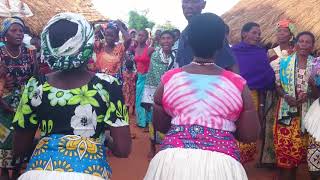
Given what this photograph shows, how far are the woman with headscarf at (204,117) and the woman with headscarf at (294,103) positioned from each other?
8.62 feet

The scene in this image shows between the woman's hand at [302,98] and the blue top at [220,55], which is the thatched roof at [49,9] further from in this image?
the blue top at [220,55]

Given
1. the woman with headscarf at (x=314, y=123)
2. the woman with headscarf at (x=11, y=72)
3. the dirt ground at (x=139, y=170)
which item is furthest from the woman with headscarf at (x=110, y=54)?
the woman with headscarf at (x=314, y=123)

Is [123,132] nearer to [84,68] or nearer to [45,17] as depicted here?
[84,68]

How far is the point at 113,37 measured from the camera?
7.09 metres

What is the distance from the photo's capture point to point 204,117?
101 inches

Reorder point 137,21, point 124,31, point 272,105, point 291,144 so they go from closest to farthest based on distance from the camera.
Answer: point 291,144 < point 272,105 < point 124,31 < point 137,21

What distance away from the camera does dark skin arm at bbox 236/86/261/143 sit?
104 inches

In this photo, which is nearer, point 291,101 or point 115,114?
point 115,114

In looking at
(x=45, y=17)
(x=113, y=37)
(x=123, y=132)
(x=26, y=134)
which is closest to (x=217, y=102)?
(x=123, y=132)

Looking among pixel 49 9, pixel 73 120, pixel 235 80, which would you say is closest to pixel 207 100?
pixel 235 80

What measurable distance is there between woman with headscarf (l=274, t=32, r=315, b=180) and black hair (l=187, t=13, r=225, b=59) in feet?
8.79

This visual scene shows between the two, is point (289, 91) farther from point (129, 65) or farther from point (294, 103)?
point (129, 65)

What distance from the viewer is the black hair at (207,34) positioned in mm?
2627

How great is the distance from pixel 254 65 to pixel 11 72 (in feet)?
9.88
